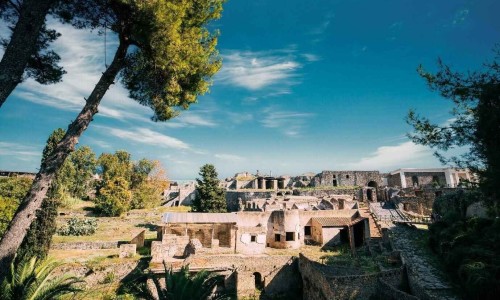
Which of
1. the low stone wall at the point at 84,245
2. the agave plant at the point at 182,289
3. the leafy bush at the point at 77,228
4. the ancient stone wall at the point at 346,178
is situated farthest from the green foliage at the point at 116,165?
the agave plant at the point at 182,289

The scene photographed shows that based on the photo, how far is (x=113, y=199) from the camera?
42.4 meters

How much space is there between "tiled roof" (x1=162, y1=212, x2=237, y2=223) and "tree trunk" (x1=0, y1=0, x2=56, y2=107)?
20.2 m

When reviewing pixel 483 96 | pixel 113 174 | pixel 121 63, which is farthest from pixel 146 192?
pixel 483 96

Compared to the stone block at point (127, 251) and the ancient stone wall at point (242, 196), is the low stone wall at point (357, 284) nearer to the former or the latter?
the stone block at point (127, 251)

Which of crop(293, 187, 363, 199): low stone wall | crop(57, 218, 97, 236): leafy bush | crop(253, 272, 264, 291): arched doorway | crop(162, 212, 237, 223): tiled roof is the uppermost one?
crop(293, 187, 363, 199): low stone wall

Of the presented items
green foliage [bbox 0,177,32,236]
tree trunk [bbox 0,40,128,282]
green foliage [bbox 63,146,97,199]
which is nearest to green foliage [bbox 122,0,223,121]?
tree trunk [bbox 0,40,128,282]

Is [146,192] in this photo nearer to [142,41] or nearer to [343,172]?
[343,172]

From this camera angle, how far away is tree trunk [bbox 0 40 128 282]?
21.8ft

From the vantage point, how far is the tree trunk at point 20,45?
6387 millimetres

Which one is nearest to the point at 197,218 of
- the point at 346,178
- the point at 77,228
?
the point at 77,228

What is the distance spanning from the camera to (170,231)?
25.0m

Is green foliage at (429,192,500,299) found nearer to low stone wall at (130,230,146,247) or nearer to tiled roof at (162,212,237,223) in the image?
tiled roof at (162,212,237,223)

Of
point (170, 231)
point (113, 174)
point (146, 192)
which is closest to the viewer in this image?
point (170, 231)

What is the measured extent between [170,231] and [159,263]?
16.0ft
